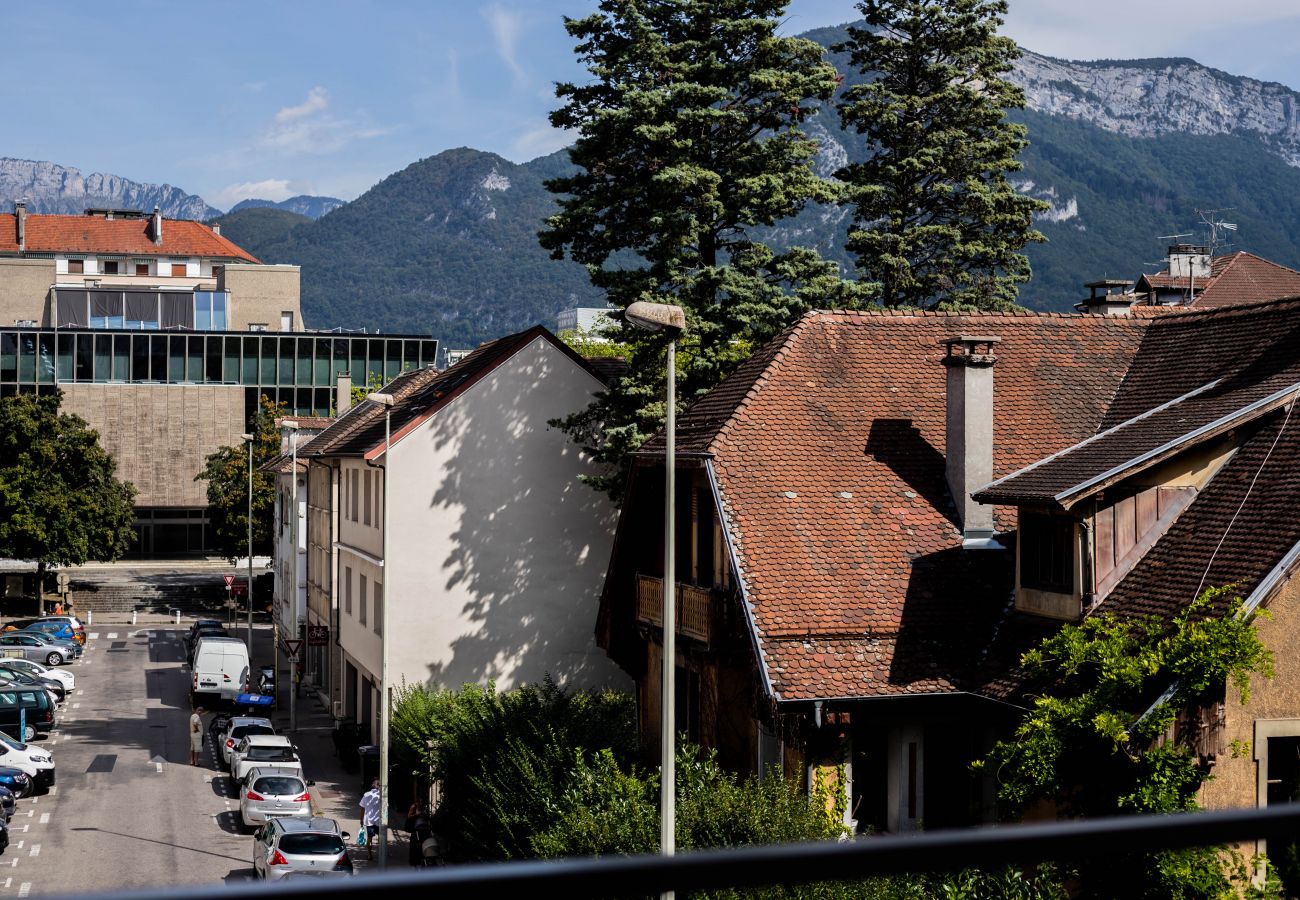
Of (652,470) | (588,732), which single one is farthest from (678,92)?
(588,732)

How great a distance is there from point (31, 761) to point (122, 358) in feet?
234

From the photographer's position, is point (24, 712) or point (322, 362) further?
point (322, 362)

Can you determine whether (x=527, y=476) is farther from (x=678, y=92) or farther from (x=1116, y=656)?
(x=1116, y=656)

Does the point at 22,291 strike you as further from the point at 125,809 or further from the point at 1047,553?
the point at 1047,553

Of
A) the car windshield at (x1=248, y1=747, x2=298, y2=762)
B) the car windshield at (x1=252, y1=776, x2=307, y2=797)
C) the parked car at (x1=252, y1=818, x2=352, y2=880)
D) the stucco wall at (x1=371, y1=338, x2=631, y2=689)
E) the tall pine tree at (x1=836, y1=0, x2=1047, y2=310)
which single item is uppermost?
the tall pine tree at (x1=836, y1=0, x2=1047, y2=310)

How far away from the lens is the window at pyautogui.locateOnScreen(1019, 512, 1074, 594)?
18750 mm

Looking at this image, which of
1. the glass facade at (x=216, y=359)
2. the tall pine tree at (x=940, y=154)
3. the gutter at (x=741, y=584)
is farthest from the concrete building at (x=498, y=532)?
the glass facade at (x=216, y=359)

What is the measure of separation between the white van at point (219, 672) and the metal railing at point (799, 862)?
51527 mm

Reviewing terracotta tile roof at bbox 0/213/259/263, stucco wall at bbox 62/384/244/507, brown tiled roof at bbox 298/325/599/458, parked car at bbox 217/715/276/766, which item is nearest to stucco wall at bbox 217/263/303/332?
terracotta tile roof at bbox 0/213/259/263

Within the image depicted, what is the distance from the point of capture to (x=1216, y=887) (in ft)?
43.9

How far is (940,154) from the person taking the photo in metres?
46.0

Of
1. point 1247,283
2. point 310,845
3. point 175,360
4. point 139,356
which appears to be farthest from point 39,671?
point 175,360

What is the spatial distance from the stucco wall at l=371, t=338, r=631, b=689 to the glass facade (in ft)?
235

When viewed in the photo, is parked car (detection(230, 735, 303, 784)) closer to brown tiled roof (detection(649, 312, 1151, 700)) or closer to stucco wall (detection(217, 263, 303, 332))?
brown tiled roof (detection(649, 312, 1151, 700))
